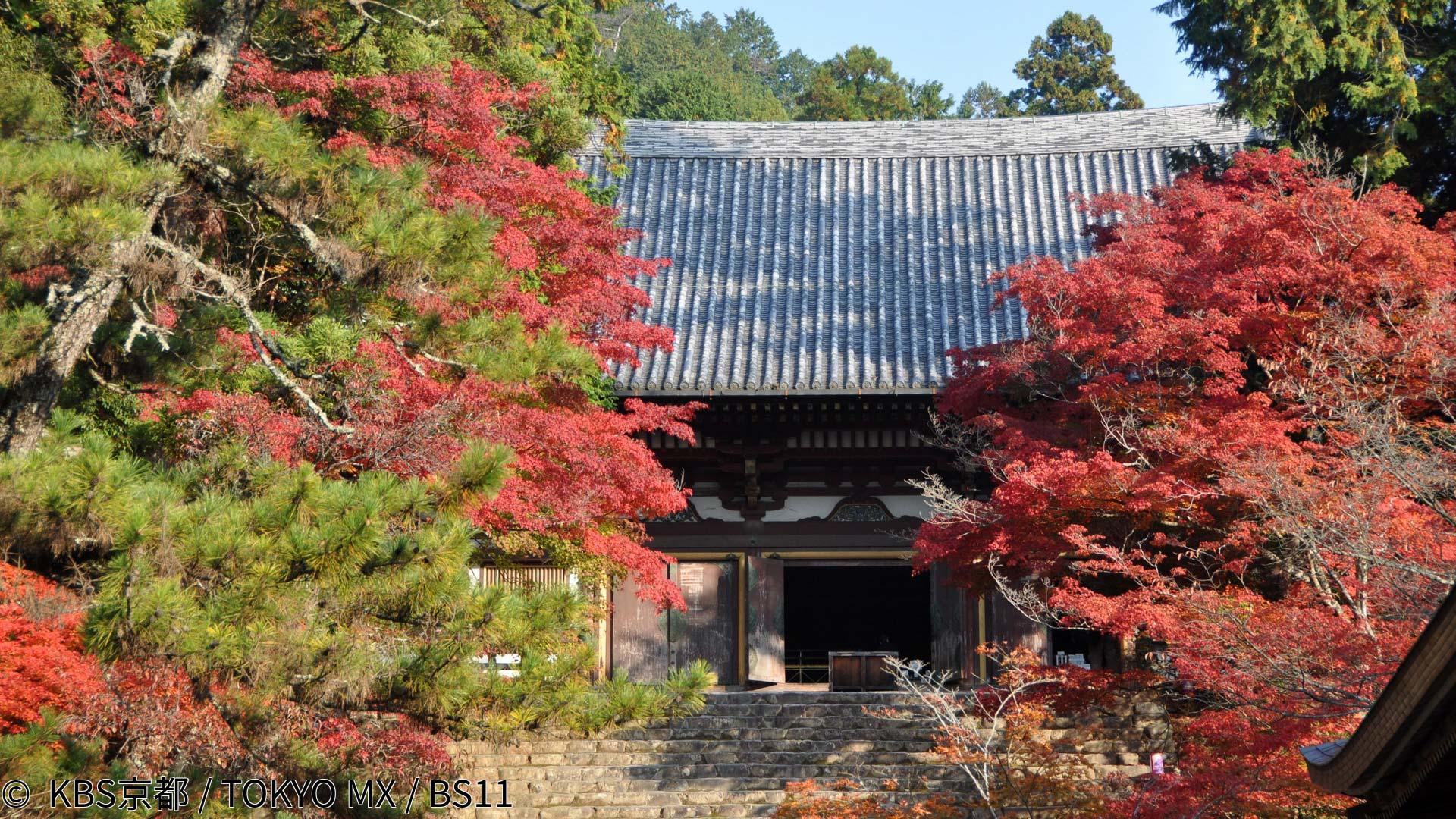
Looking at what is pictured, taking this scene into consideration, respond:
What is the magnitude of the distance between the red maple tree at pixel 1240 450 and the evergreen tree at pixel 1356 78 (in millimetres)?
955

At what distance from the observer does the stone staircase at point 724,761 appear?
10.5 m

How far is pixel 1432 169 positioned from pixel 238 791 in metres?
11.5

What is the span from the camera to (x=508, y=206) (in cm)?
1040

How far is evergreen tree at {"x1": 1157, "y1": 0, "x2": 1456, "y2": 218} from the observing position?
11.9 metres

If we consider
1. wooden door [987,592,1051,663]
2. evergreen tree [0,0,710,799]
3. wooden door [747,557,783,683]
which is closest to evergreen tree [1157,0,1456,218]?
wooden door [987,592,1051,663]

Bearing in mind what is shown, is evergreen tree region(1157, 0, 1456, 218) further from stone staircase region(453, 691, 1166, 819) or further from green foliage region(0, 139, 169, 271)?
green foliage region(0, 139, 169, 271)

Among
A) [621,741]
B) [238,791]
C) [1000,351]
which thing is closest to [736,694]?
[621,741]

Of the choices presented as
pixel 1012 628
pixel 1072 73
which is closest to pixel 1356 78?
pixel 1012 628

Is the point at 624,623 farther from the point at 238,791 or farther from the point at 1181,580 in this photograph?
the point at 238,791

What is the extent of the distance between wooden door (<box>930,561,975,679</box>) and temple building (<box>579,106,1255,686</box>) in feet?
0.06

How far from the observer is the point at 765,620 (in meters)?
14.8

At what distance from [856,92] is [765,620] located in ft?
91.5

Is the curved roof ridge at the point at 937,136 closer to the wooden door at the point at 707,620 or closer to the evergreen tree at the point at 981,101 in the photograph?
the wooden door at the point at 707,620

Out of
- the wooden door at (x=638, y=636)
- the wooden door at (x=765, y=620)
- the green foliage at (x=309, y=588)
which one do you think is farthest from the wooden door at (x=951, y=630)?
the green foliage at (x=309, y=588)
